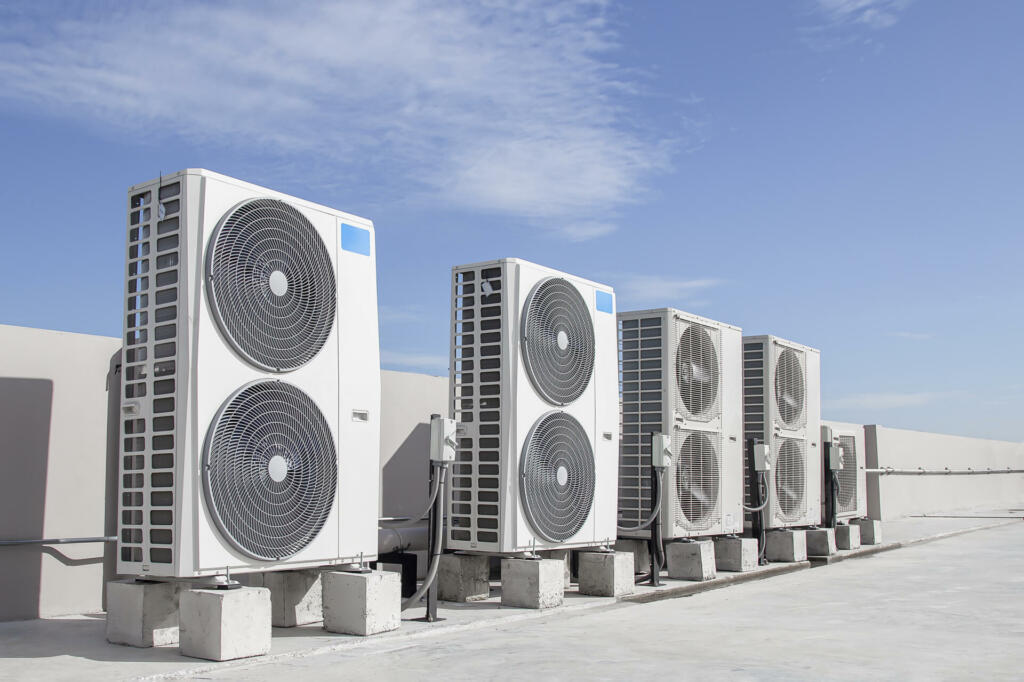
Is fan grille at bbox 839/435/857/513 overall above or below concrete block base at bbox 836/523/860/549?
above

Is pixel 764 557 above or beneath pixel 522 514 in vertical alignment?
beneath

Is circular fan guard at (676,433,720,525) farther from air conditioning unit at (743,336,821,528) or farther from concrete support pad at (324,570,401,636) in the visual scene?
concrete support pad at (324,570,401,636)

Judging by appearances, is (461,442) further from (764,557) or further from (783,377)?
(783,377)

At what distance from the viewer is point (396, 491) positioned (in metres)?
10.7

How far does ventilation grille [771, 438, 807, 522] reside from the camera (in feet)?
46.2

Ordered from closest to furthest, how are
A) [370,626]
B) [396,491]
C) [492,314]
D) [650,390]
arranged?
[370,626], [492,314], [396,491], [650,390]

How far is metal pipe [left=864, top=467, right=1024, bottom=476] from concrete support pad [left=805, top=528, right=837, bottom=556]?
7716 millimetres

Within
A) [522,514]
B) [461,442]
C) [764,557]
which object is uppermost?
[461,442]

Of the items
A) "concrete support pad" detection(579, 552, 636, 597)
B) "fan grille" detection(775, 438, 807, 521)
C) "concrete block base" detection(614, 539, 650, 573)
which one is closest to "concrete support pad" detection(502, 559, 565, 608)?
"concrete support pad" detection(579, 552, 636, 597)

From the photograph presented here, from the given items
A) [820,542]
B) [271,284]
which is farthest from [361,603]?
[820,542]

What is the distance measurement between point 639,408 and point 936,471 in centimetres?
2199

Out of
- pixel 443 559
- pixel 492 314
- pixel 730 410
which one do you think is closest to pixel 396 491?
pixel 443 559

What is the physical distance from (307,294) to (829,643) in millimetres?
4508

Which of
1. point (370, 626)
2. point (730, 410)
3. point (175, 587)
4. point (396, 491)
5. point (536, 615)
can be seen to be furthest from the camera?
point (730, 410)
